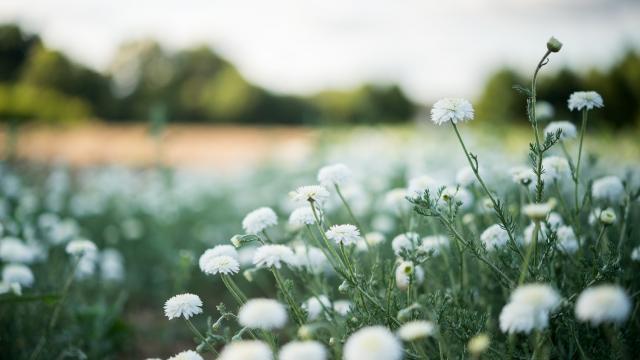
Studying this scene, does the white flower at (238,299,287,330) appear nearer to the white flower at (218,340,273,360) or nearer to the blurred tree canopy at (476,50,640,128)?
the white flower at (218,340,273,360)

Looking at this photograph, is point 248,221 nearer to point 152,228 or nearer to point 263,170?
point 152,228

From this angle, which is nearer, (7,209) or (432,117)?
(432,117)

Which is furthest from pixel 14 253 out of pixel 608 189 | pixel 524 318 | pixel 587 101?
pixel 608 189

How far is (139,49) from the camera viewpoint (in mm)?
31734

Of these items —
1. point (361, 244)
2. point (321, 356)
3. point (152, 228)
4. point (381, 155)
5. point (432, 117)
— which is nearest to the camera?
point (321, 356)

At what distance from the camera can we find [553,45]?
1.64 m

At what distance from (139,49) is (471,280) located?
33.6m

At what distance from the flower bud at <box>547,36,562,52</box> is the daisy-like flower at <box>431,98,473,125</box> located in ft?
1.13

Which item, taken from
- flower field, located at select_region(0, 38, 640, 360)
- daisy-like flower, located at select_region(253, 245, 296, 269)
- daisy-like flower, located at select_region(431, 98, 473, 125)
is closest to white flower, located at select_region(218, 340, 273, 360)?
flower field, located at select_region(0, 38, 640, 360)

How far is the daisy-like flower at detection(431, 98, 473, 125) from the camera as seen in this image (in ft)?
5.87

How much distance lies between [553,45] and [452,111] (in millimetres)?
420

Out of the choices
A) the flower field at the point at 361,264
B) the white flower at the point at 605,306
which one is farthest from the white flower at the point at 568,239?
the white flower at the point at 605,306

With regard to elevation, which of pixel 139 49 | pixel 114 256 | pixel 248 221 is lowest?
pixel 114 256

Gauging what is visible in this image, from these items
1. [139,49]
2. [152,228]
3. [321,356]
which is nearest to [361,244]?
[321,356]
